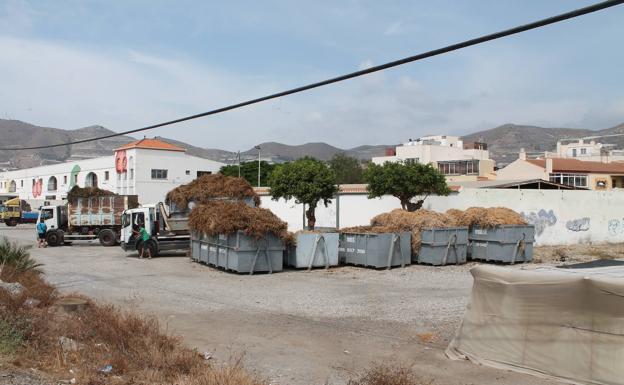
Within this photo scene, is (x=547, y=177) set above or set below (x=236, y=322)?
above

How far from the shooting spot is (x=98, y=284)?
696 inches

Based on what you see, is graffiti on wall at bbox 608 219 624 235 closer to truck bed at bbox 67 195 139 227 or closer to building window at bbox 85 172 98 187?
truck bed at bbox 67 195 139 227

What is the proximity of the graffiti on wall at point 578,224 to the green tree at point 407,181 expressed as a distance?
6.81 metres

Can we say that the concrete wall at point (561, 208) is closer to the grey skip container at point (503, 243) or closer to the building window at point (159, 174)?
the grey skip container at point (503, 243)

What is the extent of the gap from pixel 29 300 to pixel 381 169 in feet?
76.2

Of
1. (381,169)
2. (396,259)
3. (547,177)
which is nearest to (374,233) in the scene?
(396,259)

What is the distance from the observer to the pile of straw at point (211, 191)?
2642 cm

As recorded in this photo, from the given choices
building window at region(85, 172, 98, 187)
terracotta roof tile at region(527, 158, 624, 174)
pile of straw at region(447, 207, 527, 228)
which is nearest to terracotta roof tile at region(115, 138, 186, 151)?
building window at region(85, 172, 98, 187)

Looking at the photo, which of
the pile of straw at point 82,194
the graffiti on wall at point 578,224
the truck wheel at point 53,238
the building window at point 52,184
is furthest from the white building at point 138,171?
the graffiti on wall at point 578,224

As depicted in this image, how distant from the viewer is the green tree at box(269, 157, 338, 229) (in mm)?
32250

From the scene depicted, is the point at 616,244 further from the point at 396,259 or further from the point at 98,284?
the point at 98,284

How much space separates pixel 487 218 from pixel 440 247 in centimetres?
237

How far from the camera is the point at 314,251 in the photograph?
2098 centimetres

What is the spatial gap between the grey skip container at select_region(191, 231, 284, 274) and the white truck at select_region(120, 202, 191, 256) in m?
6.05
